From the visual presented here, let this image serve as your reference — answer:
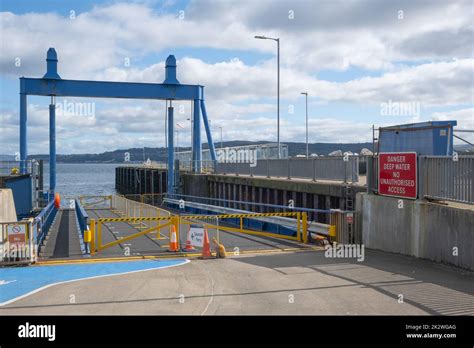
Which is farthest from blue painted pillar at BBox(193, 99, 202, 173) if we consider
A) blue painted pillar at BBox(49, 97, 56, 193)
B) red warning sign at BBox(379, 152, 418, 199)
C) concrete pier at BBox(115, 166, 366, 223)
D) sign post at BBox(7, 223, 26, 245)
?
sign post at BBox(7, 223, 26, 245)

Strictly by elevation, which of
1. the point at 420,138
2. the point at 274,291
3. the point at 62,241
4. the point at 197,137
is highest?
the point at 197,137

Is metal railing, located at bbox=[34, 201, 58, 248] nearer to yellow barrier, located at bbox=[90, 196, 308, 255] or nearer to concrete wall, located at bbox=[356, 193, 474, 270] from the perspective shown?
yellow barrier, located at bbox=[90, 196, 308, 255]

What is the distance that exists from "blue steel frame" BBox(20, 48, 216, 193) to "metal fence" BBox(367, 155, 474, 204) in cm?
2384

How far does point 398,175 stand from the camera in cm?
1417

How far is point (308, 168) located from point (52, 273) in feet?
45.8

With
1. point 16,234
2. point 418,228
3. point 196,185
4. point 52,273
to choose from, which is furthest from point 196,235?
point 196,185

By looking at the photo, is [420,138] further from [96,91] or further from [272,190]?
[96,91]

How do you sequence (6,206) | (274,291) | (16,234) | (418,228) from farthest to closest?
(6,206), (16,234), (418,228), (274,291)

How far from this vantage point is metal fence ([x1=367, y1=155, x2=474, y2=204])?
38.4 ft

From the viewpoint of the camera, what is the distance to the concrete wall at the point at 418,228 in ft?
36.9

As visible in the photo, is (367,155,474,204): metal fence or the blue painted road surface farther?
(367,155,474,204): metal fence

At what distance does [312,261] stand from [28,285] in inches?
261

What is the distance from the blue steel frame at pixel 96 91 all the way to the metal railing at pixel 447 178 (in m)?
23.8

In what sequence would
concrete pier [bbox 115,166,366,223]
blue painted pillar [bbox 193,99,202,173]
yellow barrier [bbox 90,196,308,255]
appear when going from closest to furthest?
yellow barrier [bbox 90,196,308,255] < concrete pier [bbox 115,166,366,223] < blue painted pillar [bbox 193,99,202,173]
